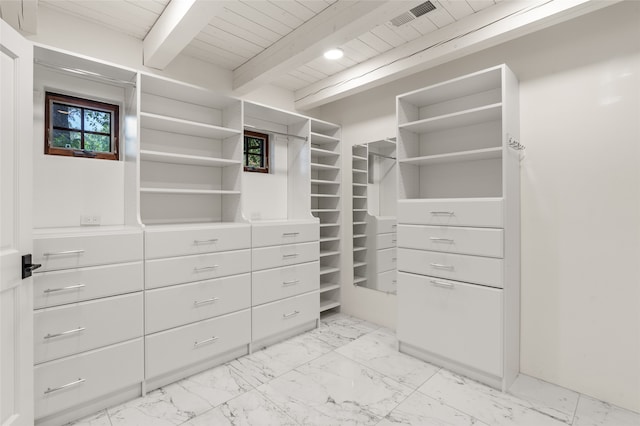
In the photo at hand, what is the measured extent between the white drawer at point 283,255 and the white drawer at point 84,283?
0.92 metres

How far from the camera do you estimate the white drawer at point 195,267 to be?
2.14m

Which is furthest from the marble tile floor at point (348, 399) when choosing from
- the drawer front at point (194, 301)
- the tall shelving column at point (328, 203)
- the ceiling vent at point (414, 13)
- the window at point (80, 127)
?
the ceiling vent at point (414, 13)

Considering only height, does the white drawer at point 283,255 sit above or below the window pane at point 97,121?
→ below

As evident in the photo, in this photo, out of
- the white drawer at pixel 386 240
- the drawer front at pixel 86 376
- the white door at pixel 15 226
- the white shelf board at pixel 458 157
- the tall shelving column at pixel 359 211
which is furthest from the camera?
the tall shelving column at pixel 359 211

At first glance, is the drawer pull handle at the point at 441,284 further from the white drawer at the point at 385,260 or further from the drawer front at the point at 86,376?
the drawer front at the point at 86,376

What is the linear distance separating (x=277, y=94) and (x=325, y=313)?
2583 millimetres

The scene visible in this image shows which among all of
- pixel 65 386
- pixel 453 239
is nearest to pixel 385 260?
pixel 453 239

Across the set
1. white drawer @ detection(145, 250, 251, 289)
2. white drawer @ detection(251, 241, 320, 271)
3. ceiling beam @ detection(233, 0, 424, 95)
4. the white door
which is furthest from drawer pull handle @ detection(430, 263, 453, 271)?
the white door

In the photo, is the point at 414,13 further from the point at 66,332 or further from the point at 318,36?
the point at 66,332

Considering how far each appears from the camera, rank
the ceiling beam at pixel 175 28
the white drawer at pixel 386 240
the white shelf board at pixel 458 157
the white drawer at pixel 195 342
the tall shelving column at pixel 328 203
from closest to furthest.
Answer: the ceiling beam at pixel 175 28 < the white drawer at pixel 195 342 < the white shelf board at pixel 458 157 < the white drawer at pixel 386 240 < the tall shelving column at pixel 328 203

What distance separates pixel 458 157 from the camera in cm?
254

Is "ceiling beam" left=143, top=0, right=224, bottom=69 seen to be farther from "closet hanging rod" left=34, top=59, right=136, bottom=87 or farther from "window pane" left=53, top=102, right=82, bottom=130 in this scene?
"window pane" left=53, top=102, right=82, bottom=130

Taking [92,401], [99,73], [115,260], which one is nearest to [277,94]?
[99,73]

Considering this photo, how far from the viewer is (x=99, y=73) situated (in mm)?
2213
